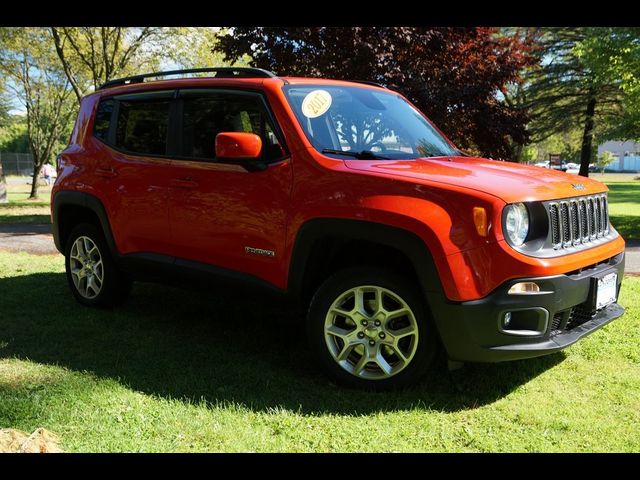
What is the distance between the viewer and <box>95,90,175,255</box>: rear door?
4734 millimetres

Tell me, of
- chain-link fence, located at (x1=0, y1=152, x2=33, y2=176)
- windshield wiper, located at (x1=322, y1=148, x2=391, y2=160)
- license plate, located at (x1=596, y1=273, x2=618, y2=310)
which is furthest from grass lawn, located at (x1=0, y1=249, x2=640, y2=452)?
chain-link fence, located at (x1=0, y1=152, x2=33, y2=176)

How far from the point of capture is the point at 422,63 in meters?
11.4

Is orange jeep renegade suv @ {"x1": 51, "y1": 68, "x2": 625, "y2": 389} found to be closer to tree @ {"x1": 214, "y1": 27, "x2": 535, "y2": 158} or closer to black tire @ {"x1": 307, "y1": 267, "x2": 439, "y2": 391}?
black tire @ {"x1": 307, "y1": 267, "x2": 439, "y2": 391}

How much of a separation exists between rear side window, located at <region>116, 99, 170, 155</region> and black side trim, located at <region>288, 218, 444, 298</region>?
1672 millimetres

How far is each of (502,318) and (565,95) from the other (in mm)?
25809

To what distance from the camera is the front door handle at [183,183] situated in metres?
4.42

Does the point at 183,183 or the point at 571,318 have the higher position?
the point at 183,183

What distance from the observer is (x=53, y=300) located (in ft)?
19.6

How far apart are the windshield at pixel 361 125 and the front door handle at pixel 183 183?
99 cm

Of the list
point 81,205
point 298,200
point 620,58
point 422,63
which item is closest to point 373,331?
point 298,200

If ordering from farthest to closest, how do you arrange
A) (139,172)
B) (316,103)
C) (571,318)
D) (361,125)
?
(139,172) < (361,125) < (316,103) < (571,318)

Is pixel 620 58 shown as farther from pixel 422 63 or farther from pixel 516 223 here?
pixel 516 223
